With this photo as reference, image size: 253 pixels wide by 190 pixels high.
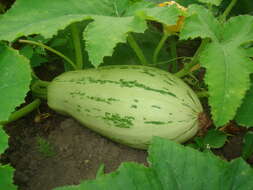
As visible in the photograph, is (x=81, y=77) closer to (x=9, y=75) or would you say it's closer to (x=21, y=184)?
(x=9, y=75)

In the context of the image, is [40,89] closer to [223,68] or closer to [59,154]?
[59,154]

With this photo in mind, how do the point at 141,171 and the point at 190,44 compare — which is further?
the point at 190,44

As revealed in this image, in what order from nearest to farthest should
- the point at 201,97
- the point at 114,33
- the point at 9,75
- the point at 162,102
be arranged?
1. the point at 114,33
2. the point at 9,75
3. the point at 162,102
4. the point at 201,97

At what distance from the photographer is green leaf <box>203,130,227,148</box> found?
84.1 inches

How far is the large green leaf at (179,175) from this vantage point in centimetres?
152

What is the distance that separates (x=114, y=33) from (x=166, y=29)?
1.67 feet

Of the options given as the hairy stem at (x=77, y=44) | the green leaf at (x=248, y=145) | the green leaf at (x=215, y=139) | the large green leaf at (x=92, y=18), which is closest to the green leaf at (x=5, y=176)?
the large green leaf at (x=92, y=18)

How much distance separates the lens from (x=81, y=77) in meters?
2.25

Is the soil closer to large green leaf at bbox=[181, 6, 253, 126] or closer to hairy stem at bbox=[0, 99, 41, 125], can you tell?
hairy stem at bbox=[0, 99, 41, 125]

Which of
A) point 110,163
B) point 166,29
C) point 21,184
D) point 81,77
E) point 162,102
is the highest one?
point 166,29

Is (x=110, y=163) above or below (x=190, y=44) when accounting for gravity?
below

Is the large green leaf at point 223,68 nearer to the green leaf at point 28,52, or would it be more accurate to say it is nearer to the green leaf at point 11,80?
the green leaf at point 11,80

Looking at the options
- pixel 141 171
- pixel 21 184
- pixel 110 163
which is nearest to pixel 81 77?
pixel 110 163

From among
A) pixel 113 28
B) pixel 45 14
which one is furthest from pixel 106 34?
pixel 45 14
